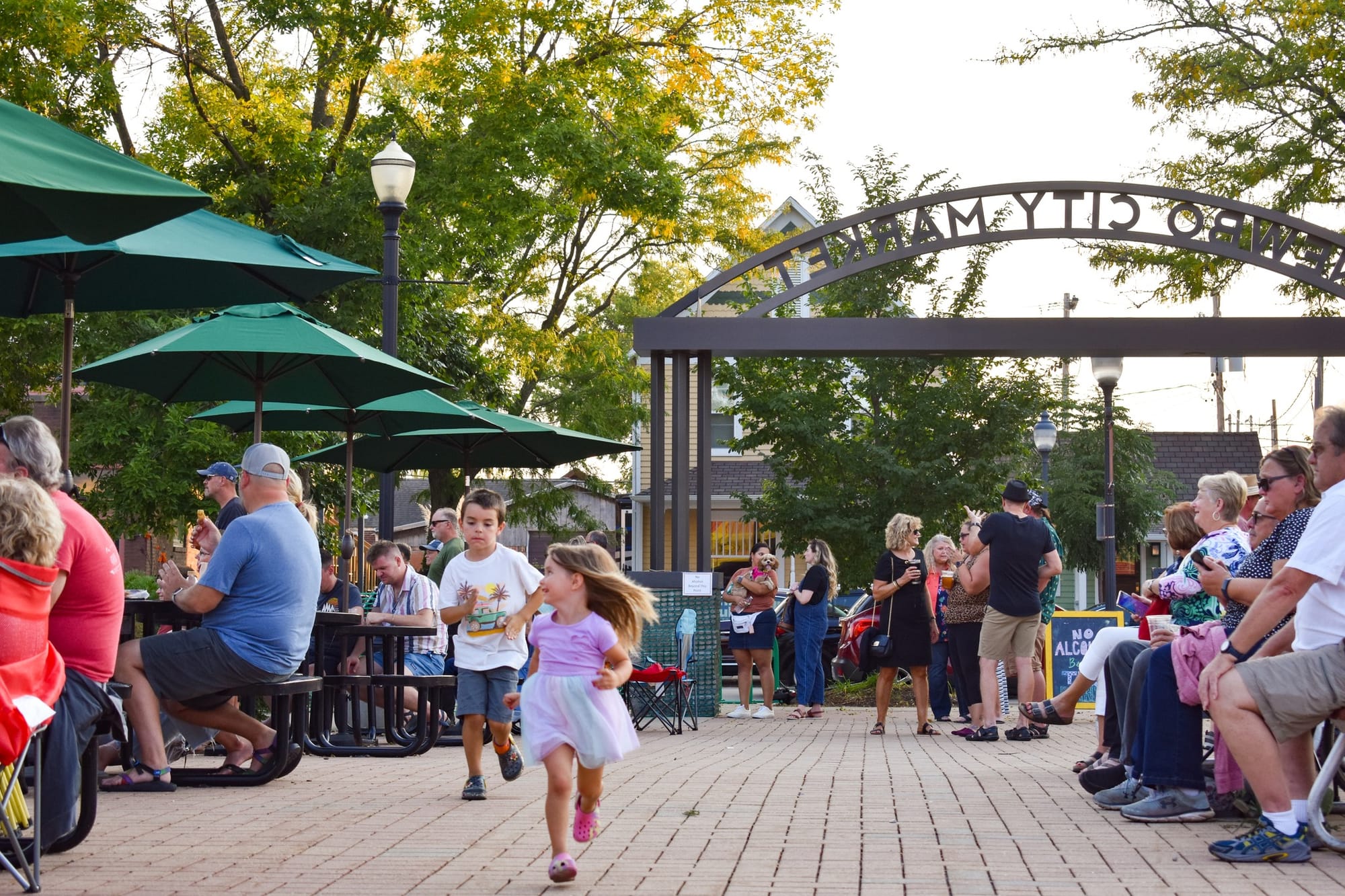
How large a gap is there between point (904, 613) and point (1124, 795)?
5.35 m

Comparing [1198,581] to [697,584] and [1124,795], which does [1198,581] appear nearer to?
[1124,795]

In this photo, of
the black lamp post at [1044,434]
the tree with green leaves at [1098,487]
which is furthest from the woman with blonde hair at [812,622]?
the tree with green leaves at [1098,487]

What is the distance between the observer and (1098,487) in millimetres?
36219

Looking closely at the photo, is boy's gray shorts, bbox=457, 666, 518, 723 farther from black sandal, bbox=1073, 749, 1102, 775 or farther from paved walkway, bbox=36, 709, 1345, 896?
black sandal, bbox=1073, 749, 1102, 775

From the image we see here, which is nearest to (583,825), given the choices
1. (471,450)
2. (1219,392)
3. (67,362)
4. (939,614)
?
(67,362)

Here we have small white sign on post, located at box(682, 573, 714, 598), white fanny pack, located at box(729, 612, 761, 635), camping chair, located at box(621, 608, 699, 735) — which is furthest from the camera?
white fanny pack, located at box(729, 612, 761, 635)

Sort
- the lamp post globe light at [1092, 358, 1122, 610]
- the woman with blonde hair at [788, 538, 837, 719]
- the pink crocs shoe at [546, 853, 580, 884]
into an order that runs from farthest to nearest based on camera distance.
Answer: the lamp post globe light at [1092, 358, 1122, 610] < the woman with blonde hair at [788, 538, 837, 719] < the pink crocs shoe at [546, 853, 580, 884]

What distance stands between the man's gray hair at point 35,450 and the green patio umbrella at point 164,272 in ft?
6.35

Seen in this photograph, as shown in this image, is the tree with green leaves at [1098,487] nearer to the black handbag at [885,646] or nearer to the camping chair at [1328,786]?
the black handbag at [885,646]

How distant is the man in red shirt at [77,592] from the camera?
6012 mm

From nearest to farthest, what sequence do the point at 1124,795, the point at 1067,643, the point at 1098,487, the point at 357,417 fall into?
1. the point at 1124,795
2. the point at 357,417
3. the point at 1067,643
4. the point at 1098,487

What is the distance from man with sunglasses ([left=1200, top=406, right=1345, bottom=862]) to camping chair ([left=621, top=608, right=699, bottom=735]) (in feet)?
24.8

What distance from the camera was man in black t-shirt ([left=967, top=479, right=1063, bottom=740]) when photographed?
12.4 metres

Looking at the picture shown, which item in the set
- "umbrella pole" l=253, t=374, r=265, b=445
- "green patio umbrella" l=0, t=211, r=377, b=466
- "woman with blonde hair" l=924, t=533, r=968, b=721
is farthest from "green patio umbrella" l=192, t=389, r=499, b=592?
"woman with blonde hair" l=924, t=533, r=968, b=721
